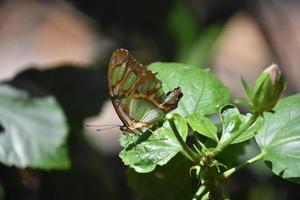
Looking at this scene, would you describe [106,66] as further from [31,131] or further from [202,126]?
[202,126]

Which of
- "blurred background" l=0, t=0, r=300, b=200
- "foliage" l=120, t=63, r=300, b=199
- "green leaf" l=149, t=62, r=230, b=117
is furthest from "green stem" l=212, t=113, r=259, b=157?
"blurred background" l=0, t=0, r=300, b=200

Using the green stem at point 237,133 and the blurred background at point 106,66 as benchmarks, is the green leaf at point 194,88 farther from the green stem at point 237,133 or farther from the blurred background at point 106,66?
the blurred background at point 106,66

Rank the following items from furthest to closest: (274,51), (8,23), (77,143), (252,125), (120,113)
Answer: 1. (8,23)
2. (274,51)
3. (77,143)
4. (120,113)
5. (252,125)

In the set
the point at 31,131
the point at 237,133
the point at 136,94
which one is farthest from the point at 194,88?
the point at 31,131

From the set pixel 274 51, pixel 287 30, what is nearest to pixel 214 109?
pixel 274 51

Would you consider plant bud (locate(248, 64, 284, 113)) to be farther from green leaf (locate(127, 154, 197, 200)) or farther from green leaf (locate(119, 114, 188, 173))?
green leaf (locate(127, 154, 197, 200))

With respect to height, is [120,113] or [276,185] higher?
[120,113]

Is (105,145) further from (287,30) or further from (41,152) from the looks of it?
(41,152)
